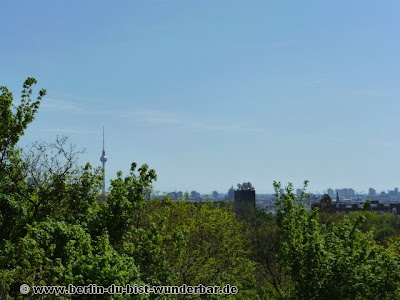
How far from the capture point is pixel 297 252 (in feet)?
50.8

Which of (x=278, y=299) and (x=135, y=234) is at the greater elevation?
(x=135, y=234)

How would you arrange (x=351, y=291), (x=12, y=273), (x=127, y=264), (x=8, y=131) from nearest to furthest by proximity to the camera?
(x=12, y=273) < (x=127, y=264) < (x=351, y=291) < (x=8, y=131)

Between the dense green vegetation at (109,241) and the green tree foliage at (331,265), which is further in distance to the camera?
the green tree foliage at (331,265)

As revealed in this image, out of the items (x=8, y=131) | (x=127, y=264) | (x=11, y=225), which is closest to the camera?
(x=127, y=264)

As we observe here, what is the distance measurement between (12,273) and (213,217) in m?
21.9

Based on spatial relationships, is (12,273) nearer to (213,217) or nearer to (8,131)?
(8,131)

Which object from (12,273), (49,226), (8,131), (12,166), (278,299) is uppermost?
(8,131)

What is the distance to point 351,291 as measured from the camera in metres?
14.6

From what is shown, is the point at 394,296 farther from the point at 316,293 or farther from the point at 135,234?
the point at 135,234

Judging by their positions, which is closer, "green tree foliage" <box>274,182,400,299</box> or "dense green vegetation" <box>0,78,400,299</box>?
"dense green vegetation" <box>0,78,400,299</box>

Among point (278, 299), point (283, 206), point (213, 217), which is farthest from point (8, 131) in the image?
point (213, 217)

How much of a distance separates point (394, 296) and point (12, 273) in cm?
1034

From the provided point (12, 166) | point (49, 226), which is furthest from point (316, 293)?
point (12, 166)

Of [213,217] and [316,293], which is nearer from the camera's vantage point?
[316,293]
